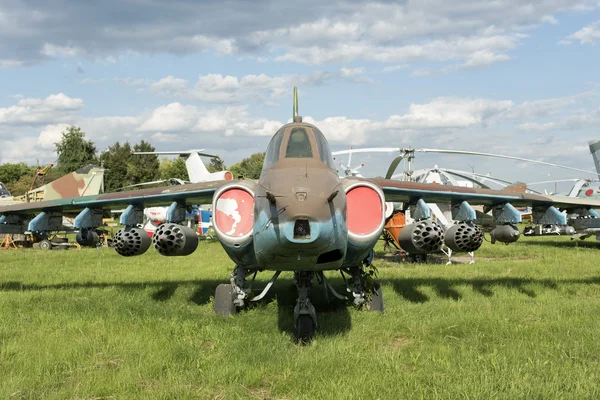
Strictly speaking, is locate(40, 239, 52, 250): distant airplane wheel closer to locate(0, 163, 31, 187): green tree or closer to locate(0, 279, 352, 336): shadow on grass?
locate(0, 279, 352, 336): shadow on grass

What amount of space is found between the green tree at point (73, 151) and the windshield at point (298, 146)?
6519cm

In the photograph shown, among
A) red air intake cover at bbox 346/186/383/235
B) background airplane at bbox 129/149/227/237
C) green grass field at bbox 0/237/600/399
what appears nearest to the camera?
green grass field at bbox 0/237/600/399

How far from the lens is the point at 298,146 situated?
677 centimetres

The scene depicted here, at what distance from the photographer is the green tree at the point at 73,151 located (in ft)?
216

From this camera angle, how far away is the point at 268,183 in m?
5.84

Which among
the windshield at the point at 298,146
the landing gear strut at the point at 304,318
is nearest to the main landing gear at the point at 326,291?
the landing gear strut at the point at 304,318

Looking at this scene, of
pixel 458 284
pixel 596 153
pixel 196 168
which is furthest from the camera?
pixel 196 168

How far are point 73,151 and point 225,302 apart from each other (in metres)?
64.9

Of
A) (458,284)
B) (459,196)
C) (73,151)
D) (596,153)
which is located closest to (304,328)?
(459,196)

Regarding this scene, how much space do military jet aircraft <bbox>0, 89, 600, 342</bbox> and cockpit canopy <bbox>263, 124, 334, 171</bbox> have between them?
0.01 metres

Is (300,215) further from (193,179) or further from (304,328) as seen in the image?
(193,179)

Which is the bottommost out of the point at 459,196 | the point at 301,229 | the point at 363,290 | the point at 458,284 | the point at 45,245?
the point at 45,245

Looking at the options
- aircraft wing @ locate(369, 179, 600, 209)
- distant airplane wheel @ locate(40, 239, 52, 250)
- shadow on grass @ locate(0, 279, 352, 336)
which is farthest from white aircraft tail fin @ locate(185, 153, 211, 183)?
aircraft wing @ locate(369, 179, 600, 209)

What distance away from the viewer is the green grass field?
5223 millimetres
